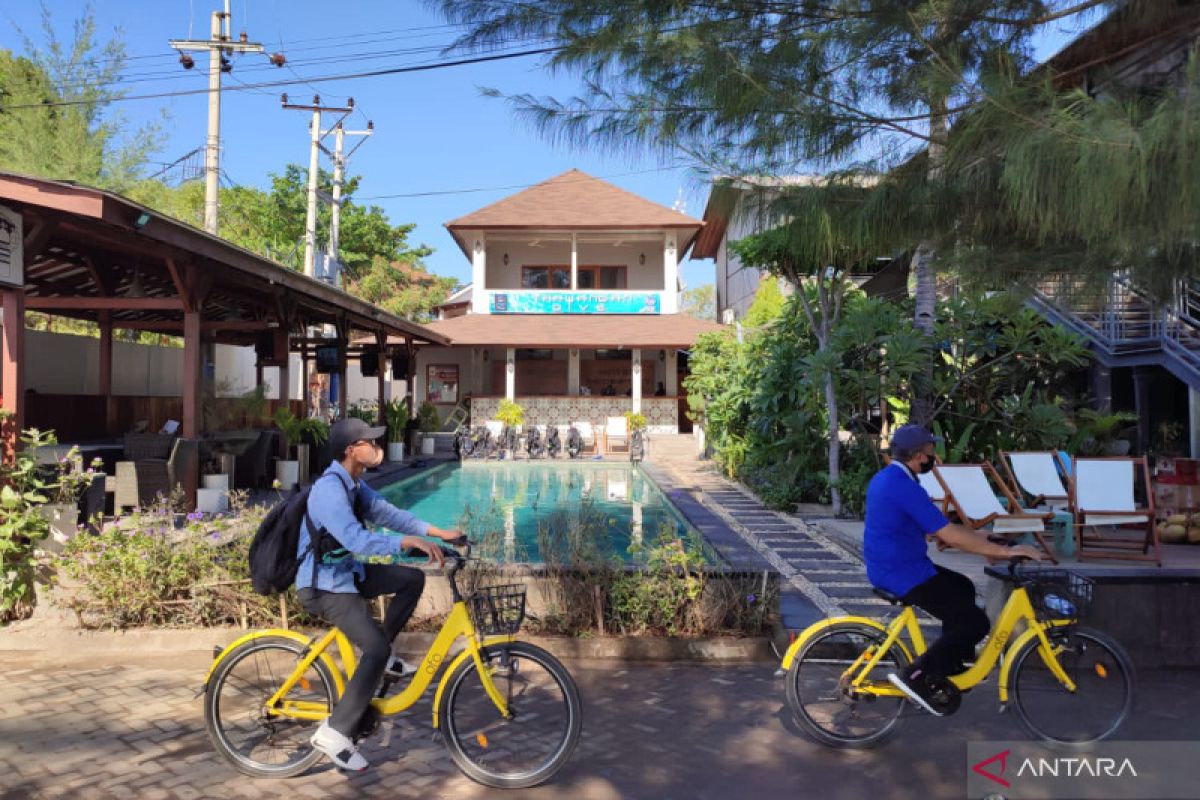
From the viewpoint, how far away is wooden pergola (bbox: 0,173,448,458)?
660 centimetres

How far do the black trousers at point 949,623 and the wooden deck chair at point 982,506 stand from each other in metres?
3.62

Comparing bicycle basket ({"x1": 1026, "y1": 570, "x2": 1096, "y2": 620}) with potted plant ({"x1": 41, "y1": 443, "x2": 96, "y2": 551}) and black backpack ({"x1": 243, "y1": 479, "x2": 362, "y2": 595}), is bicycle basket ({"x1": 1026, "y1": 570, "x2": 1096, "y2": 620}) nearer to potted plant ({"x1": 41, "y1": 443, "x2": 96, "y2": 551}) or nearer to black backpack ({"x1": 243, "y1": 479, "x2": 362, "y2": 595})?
black backpack ({"x1": 243, "y1": 479, "x2": 362, "y2": 595})

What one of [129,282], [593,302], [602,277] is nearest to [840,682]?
[129,282]

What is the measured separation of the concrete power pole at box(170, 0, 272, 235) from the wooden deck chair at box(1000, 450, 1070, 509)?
14.9m

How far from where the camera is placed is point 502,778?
10.8 feet

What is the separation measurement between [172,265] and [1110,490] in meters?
9.62

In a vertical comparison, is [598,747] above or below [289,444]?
below

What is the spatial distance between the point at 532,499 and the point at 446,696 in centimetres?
973

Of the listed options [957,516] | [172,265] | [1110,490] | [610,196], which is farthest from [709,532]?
[610,196]

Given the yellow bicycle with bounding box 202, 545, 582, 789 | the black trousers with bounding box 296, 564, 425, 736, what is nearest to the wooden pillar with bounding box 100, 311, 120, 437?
the yellow bicycle with bounding box 202, 545, 582, 789

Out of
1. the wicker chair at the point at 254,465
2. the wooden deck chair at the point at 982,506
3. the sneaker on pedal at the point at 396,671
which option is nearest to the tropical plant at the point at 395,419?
the wicker chair at the point at 254,465

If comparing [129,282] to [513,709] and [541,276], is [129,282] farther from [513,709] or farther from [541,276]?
[541,276]

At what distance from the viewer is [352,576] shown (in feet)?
10.9

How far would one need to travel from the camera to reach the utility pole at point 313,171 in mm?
21234
